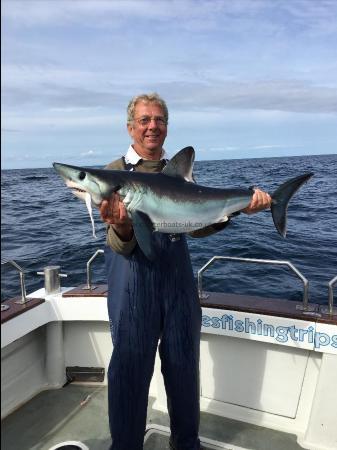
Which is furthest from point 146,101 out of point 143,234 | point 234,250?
point 234,250

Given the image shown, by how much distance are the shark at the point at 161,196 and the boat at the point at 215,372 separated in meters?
1.23

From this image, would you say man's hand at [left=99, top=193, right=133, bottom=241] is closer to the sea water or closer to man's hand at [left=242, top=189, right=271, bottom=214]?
man's hand at [left=242, top=189, right=271, bottom=214]

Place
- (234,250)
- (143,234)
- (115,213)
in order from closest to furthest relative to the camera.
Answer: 1. (143,234)
2. (115,213)
3. (234,250)

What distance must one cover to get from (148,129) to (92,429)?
9.76ft

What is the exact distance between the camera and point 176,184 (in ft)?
9.74

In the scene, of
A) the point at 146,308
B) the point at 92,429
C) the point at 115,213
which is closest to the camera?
the point at 115,213

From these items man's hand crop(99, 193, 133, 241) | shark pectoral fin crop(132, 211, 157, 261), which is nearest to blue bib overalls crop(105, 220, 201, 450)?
man's hand crop(99, 193, 133, 241)

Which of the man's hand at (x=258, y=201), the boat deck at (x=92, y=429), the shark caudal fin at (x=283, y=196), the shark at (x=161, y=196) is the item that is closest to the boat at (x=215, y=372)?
the boat deck at (x=92, y=429)

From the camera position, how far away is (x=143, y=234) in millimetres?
2688

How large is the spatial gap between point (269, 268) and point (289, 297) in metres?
1.94

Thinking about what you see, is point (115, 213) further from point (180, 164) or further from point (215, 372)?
point (215, 372)

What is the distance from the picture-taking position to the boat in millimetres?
3945

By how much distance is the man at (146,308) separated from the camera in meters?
3.17

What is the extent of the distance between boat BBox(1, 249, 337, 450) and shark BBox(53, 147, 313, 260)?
123 centimetres
